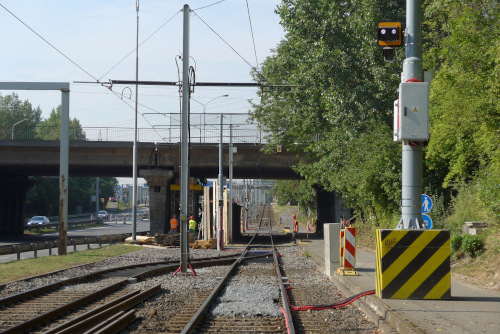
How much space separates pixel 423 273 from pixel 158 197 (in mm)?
35368

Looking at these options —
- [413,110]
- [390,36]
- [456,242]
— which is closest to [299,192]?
[456,242]

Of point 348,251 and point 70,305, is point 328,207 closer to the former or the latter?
point 348,251

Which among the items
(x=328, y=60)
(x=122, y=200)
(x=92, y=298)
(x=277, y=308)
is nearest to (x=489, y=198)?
(x=277, y=308)

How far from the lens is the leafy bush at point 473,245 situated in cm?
1523

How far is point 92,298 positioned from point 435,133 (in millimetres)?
10206

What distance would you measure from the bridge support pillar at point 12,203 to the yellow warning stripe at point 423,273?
43.7 meters

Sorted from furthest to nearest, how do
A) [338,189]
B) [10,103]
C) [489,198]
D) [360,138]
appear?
[10,103] < [338,189] < [360,138] < [489,198]

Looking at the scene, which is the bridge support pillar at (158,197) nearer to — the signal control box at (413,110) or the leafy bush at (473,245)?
the leafy bush at (473,245)

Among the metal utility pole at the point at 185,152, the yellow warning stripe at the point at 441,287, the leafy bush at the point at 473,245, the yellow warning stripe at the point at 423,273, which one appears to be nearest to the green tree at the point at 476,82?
the leafy bush at the point at 473,245

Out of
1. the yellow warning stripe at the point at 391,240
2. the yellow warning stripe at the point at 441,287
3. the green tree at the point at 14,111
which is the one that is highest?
the green tree at the point at 14,111

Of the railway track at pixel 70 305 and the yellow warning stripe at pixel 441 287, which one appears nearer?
the railway track at pixel 70 305

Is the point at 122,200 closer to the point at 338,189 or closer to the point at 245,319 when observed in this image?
the point at 338,189

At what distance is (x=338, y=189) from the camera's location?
31.7m

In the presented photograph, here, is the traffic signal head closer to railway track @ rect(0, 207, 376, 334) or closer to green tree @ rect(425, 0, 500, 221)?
green tree @ rect(425, 0, 500, 221)
